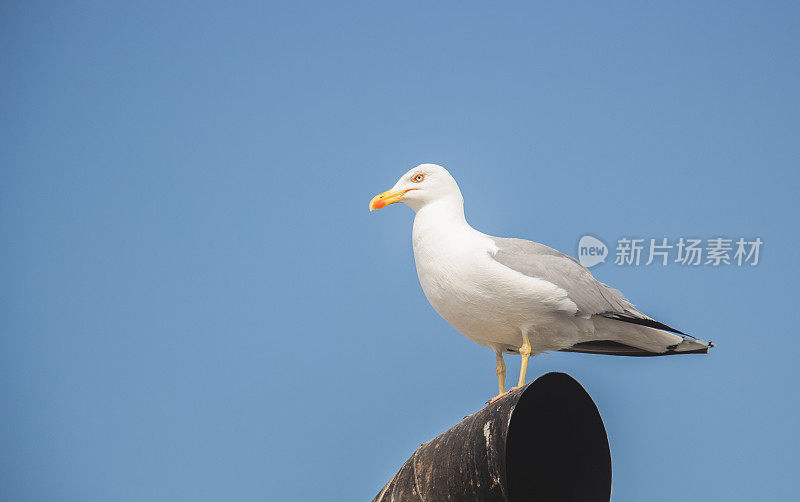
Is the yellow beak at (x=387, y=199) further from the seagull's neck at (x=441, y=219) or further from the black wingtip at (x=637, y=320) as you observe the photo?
the black wingtip at (x=637, y=320)

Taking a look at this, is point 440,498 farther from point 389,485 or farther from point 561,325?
point 561,325

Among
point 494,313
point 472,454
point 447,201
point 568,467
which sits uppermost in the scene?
point 447,201

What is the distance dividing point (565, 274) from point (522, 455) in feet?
2.98

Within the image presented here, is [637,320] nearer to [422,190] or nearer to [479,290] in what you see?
[479,290]

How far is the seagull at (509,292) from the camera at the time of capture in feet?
10.1

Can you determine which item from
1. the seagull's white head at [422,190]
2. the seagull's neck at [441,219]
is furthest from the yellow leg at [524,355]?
the seagull's white head at [422,190]

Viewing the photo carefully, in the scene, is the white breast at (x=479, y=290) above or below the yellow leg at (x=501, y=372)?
above

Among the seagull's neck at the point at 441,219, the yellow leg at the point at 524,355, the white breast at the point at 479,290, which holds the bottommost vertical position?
the yellow leg at the point at 524,355

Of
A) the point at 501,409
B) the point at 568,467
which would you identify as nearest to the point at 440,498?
the point at 501,409

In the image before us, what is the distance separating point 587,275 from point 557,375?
822 millimetres

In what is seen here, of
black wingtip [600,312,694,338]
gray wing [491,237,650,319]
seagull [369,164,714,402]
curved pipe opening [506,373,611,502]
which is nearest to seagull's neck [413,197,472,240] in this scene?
seagull [369,164,714,402]

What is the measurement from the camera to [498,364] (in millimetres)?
3395

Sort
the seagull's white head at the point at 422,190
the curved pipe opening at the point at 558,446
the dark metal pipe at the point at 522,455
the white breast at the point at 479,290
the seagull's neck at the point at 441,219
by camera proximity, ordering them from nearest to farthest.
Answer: the dark metal pipe at the point at 522,455
the curved pipe opening at the point at 558,446
the white breast at the point at 479,290
the seagull's neck at the point at 441,219
the seagull's white head at the point at 422,190

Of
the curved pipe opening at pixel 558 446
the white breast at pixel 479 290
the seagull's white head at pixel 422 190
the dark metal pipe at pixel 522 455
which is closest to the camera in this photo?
the dark metal pipe at pixel 522 455
